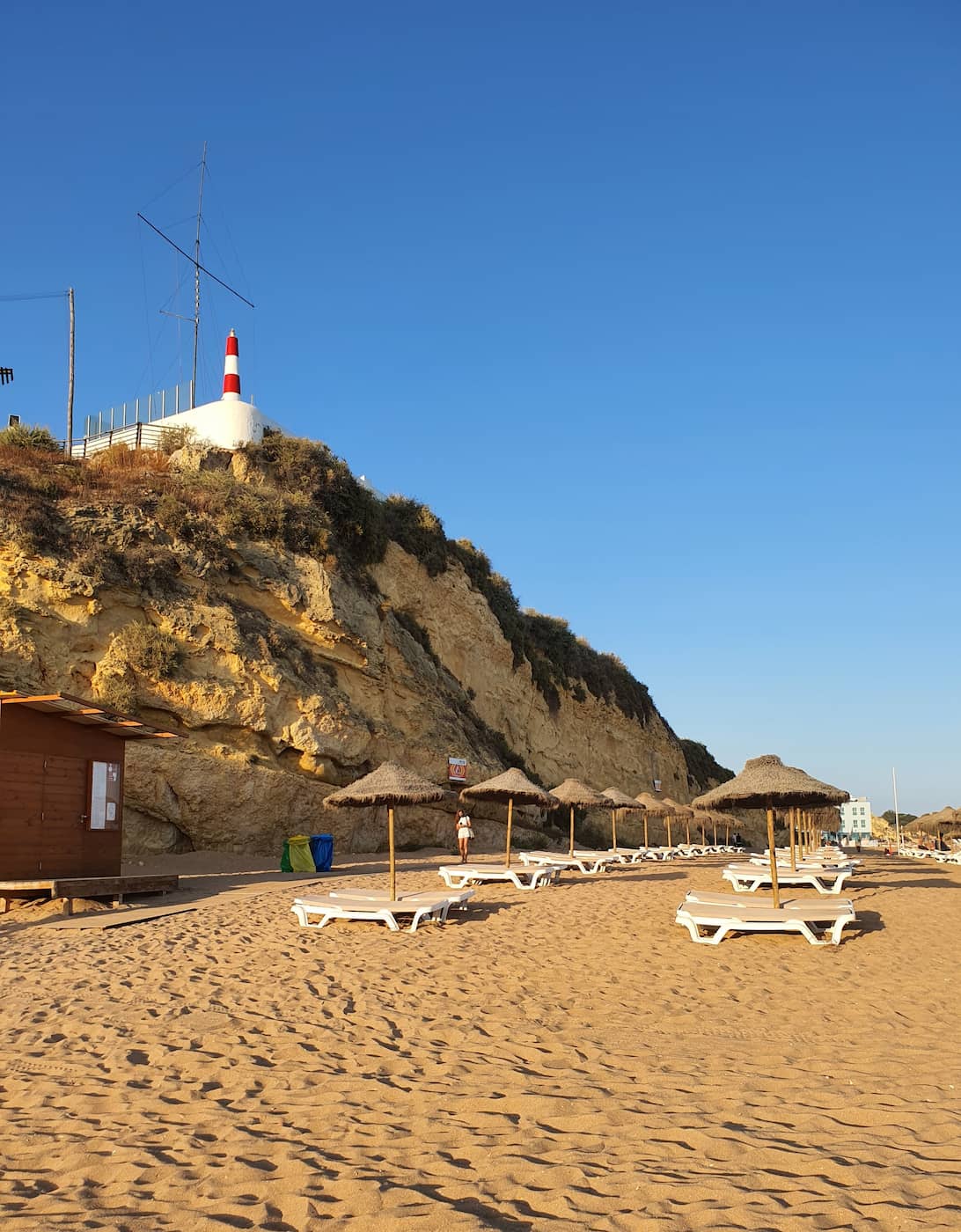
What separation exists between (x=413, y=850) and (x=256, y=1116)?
20629mm

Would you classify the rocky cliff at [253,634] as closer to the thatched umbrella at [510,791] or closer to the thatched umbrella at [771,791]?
the thatched umbrella at [510,791]

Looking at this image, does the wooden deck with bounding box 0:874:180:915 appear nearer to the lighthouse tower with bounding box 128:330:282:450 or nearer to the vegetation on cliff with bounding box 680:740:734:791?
the lighthouse tower with bounding box 128:330:282:450

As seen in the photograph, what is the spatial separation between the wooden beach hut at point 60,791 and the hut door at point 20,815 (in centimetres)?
1

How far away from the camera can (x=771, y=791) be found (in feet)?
43.0

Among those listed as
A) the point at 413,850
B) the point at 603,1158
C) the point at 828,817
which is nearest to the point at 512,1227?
the point at 603,1158

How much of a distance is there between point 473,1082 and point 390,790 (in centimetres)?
759

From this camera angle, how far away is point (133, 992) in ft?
26.5

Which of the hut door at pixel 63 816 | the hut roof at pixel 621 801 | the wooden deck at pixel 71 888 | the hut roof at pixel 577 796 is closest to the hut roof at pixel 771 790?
the hut roof at pixel 577 796

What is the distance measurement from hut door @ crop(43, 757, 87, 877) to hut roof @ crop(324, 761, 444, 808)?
14.4 feet

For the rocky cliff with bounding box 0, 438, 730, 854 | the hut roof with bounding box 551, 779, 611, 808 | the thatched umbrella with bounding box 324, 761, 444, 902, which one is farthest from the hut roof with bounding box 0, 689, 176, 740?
the hut roof with bounding box 551, 779, 611, 808

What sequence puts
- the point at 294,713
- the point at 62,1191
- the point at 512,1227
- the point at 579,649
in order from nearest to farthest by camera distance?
the point at 512,1227 < the point at 62,1191 < the point at 294,713 < the point at 579,649

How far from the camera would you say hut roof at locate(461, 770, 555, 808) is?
17.4 metres

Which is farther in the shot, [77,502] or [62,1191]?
[77,502]

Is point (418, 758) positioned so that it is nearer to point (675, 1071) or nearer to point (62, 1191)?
point (675, 1071)
